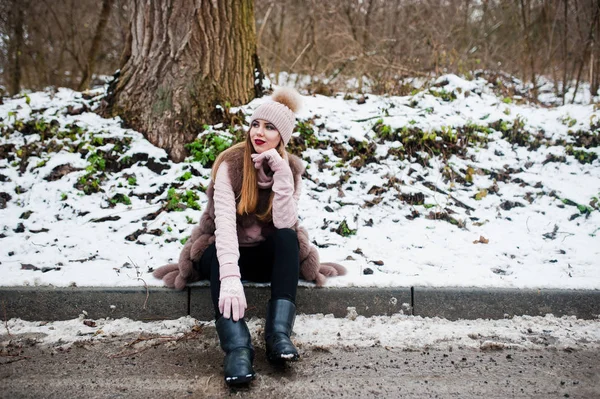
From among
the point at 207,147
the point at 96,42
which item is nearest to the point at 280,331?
the point at 207,147

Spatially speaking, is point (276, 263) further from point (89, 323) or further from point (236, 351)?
point (89, 323)

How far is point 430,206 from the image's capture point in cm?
478

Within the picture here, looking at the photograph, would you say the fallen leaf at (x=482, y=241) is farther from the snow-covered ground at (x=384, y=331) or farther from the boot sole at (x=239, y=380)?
the boot sole at (x=239, y=380)

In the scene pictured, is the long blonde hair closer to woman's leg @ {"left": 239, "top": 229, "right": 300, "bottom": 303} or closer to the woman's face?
the woman's face

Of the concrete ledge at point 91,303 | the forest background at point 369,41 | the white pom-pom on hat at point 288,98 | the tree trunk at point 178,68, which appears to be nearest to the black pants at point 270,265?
the concrete ledge at point 91,303

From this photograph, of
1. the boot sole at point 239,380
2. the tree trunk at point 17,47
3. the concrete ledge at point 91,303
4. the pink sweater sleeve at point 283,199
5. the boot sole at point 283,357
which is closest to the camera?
the boot sole at point 239,380

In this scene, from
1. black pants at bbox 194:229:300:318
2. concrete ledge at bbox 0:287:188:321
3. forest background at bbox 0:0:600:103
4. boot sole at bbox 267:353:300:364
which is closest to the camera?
boot sole at bbox 267:353:300:364

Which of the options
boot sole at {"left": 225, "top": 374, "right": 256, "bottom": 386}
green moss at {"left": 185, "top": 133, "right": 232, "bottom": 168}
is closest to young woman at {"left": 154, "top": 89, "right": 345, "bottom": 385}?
boot sole at {"left": 225, "top": 374, "right": 256, "bottom": 386}

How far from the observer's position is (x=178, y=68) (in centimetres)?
525

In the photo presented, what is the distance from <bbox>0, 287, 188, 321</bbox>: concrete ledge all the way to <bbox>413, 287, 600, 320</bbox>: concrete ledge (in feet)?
5.57

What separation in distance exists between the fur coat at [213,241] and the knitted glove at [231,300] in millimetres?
540

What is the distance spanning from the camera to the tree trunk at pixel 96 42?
9438 millimetres

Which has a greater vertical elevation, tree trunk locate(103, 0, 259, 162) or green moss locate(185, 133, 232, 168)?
tree trunk locate(103, 0, 259, 162)

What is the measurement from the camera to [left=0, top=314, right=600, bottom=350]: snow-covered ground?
9.77 ft
